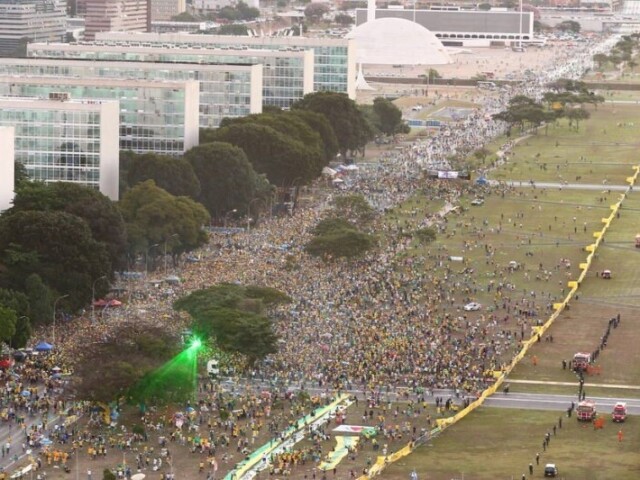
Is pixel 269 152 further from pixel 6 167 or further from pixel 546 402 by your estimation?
pixel 546 402

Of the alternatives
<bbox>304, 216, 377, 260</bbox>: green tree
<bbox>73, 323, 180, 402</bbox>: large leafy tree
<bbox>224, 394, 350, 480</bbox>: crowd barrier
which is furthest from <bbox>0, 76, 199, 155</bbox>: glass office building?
<bbox>224, 394, 350, 480</bbox>: crowd barrier

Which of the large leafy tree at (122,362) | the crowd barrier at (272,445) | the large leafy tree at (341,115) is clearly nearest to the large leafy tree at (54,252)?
the large leafy tree at (122,362)

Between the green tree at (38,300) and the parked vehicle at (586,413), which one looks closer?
the parked vehicle at (586,413)

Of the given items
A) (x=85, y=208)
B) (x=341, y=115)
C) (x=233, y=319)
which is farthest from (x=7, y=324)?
(x=341, y=115)

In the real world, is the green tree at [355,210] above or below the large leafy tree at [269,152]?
below

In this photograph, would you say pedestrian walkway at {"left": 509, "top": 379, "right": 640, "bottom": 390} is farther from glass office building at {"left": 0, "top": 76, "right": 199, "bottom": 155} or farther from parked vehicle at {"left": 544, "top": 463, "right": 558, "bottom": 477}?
glass office building at {"left": 0, "top": 76, "right": 199, "bottom": 155}

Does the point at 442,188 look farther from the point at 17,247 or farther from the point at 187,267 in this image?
the point at 17,247

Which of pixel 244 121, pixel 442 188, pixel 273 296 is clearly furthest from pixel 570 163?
pixel 273 296

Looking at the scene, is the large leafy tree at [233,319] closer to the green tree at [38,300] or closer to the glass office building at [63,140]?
the green tree at [38,300]
